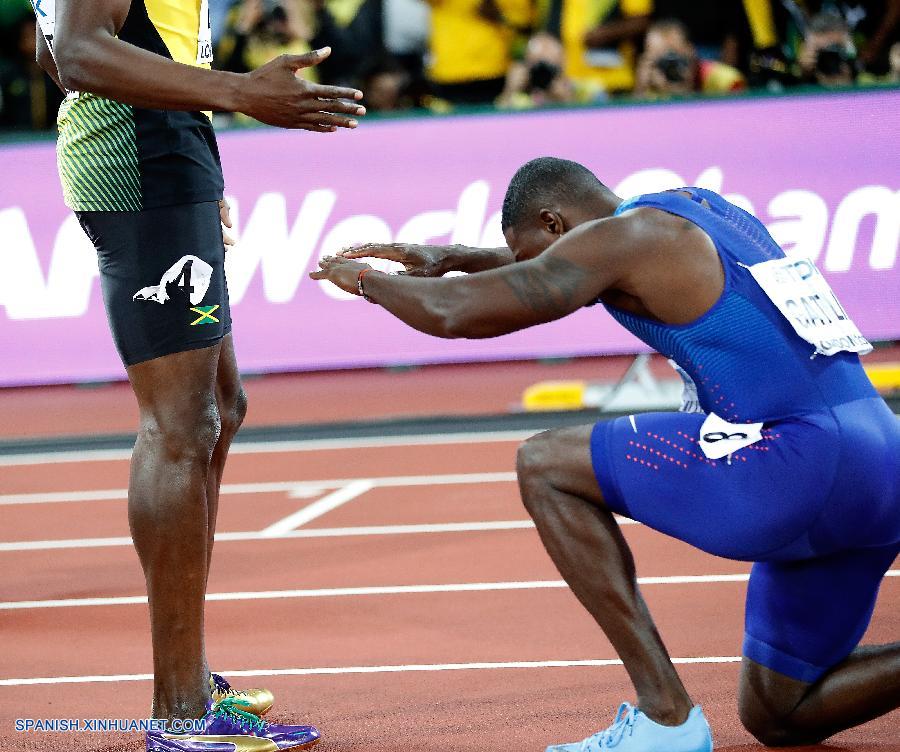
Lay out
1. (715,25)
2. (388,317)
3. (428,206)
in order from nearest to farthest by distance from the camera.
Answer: (428,206), (388,317), (715,25)

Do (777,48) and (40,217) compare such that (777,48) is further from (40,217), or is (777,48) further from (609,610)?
(609,610)

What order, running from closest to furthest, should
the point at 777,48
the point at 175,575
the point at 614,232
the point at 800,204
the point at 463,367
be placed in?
1. the point at 614,232
2. the point at 175,575
3. the point at 800,204
4. the point at 463,367
5. the point at 777,48

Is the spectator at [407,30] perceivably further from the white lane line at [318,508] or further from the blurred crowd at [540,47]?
the white lane line at [318,508]

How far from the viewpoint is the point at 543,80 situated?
11.0 metres

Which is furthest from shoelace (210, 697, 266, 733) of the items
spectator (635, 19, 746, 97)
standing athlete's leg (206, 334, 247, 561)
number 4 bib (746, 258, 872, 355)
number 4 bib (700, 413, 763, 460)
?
spectator (635, 19, 746, 97)

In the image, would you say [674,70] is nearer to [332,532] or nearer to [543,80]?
[543,80]

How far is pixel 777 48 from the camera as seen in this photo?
1141 centimetres

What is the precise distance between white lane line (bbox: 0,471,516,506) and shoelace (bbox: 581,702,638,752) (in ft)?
12.8

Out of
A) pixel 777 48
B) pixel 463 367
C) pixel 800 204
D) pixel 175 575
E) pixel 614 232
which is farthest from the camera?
pixel 777 48

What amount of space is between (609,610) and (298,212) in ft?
22.3

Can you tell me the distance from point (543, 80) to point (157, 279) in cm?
775

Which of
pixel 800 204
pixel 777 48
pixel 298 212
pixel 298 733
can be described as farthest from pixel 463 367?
pixel 298 733

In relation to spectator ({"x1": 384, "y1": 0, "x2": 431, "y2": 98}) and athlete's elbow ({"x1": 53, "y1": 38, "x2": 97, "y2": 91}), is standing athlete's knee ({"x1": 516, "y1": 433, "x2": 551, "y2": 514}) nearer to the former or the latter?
athlete's elbow ({"x1": 53, "y1": 38, "x2": 97, "y2": 91})

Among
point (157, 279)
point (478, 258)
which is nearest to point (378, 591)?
point (478, 258)
